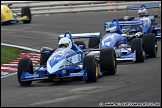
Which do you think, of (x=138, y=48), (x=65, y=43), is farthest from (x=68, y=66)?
(x=138, y=48)

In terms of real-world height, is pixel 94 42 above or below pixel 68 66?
above

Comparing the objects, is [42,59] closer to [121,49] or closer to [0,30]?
[121,49]

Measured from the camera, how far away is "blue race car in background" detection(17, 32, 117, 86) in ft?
45.9

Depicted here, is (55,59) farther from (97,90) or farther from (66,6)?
(66,6)

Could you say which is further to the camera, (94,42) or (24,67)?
(94,42)

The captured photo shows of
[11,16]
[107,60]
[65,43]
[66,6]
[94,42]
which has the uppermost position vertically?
[66,6]

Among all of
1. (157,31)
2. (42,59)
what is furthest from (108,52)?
(157,31)

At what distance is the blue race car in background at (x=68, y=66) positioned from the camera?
14.0 meters

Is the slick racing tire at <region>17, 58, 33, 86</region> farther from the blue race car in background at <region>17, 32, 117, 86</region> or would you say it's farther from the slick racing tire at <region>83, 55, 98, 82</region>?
the slick racing tire at <region>83, 55, 98, 82</region>

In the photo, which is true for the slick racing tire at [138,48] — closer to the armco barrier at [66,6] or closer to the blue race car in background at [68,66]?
the blue race car in background at [68,66]

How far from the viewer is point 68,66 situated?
567 inches

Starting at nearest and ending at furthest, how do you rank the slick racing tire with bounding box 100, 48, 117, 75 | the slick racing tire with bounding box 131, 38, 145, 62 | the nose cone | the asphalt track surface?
the asphalt track surface → the nose cone → the slick racing tire with bounding box 100, 48, 117, 75 → the slick racing tire with bounding box 131, 38, 145, 62

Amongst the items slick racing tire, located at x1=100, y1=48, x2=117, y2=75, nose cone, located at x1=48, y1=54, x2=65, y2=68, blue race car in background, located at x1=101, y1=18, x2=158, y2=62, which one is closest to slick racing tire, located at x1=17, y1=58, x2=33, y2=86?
nose cone, located at x1=48, y1=54, x2=65, y2=68

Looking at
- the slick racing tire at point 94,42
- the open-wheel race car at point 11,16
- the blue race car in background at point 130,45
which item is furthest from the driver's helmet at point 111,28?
the open-wheel race car at point 11,16
